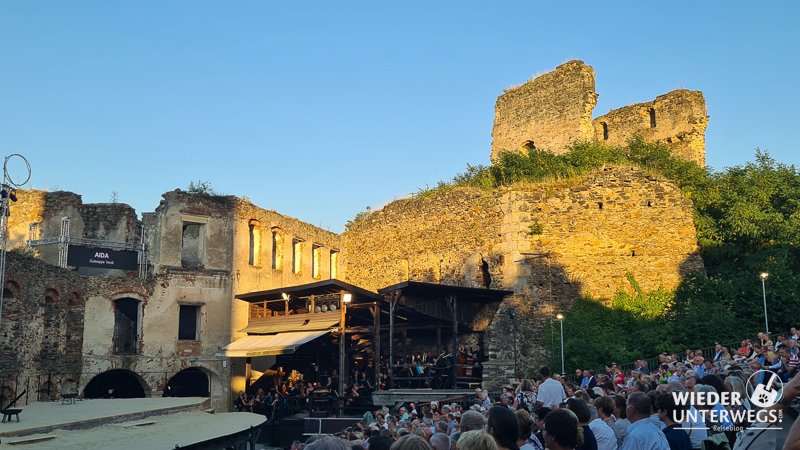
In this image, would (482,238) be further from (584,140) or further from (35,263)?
(35,263)

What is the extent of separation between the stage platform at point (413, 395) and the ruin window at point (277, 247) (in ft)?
37.2

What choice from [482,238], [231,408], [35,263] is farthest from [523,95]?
[35,263]

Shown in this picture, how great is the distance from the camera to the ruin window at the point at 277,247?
2956 cm

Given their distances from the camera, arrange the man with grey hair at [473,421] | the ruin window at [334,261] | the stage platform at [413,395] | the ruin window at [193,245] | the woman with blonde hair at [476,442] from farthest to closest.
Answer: the ruin window at [334,261], the ruin window at [193,245], the stage platform at [413,395], the man with grey hair at [473,421], the woman with blonde hair at [476,442]

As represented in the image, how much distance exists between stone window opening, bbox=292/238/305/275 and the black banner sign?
7545 millimetres

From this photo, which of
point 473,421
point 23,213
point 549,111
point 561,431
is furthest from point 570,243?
point 23,213

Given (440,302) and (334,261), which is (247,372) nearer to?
(334,261)

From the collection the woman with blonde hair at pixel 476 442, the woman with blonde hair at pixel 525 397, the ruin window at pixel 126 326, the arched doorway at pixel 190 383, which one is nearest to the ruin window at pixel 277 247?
the arched doorway at pixel 190 383

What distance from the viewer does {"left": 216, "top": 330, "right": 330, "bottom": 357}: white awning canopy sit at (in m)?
21.1

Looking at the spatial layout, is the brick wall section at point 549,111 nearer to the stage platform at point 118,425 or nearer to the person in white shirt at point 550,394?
the stage platform at point 118,425

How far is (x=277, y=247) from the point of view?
29.8 meters

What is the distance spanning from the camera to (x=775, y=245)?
20.7 meters

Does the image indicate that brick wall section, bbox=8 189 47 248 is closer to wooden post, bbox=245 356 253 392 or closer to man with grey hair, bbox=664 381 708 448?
wooden post, bbox=245 356 253 392

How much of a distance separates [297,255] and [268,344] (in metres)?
9.05
